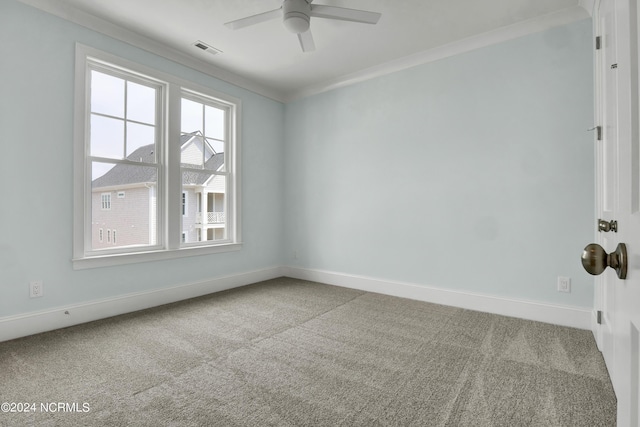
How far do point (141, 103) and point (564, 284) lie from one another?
433cm

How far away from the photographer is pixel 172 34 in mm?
3066

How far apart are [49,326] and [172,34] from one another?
2.81 meters

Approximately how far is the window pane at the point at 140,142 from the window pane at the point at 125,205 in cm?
10

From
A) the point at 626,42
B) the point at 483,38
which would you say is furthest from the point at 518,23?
the point at 626,42

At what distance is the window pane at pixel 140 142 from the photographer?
124 inches

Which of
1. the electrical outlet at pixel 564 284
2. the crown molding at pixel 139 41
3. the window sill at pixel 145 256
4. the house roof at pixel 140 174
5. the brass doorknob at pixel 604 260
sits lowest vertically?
the electrical outlet at pixel 564 284

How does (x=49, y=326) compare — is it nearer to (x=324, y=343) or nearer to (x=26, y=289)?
(x=26, y=289)

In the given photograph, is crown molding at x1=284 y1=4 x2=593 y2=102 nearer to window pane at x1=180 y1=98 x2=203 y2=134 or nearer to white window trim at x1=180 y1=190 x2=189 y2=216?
window pane at x1=180 y1=98 x2=203 y2=134

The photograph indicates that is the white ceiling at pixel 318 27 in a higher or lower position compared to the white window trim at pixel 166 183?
higher

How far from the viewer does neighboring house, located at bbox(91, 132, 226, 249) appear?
9.75 feet

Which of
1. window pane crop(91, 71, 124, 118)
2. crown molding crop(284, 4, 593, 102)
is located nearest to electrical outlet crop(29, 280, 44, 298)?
window pane crop(91, 71, 124, 118)

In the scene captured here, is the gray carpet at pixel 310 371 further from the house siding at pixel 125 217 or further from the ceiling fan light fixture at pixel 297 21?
the ceiling fan light fixture at pixel 297 21

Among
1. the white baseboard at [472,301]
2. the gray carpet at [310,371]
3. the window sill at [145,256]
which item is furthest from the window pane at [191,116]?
the white baseboard at [472,301]

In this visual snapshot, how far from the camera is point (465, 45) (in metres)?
3.18
